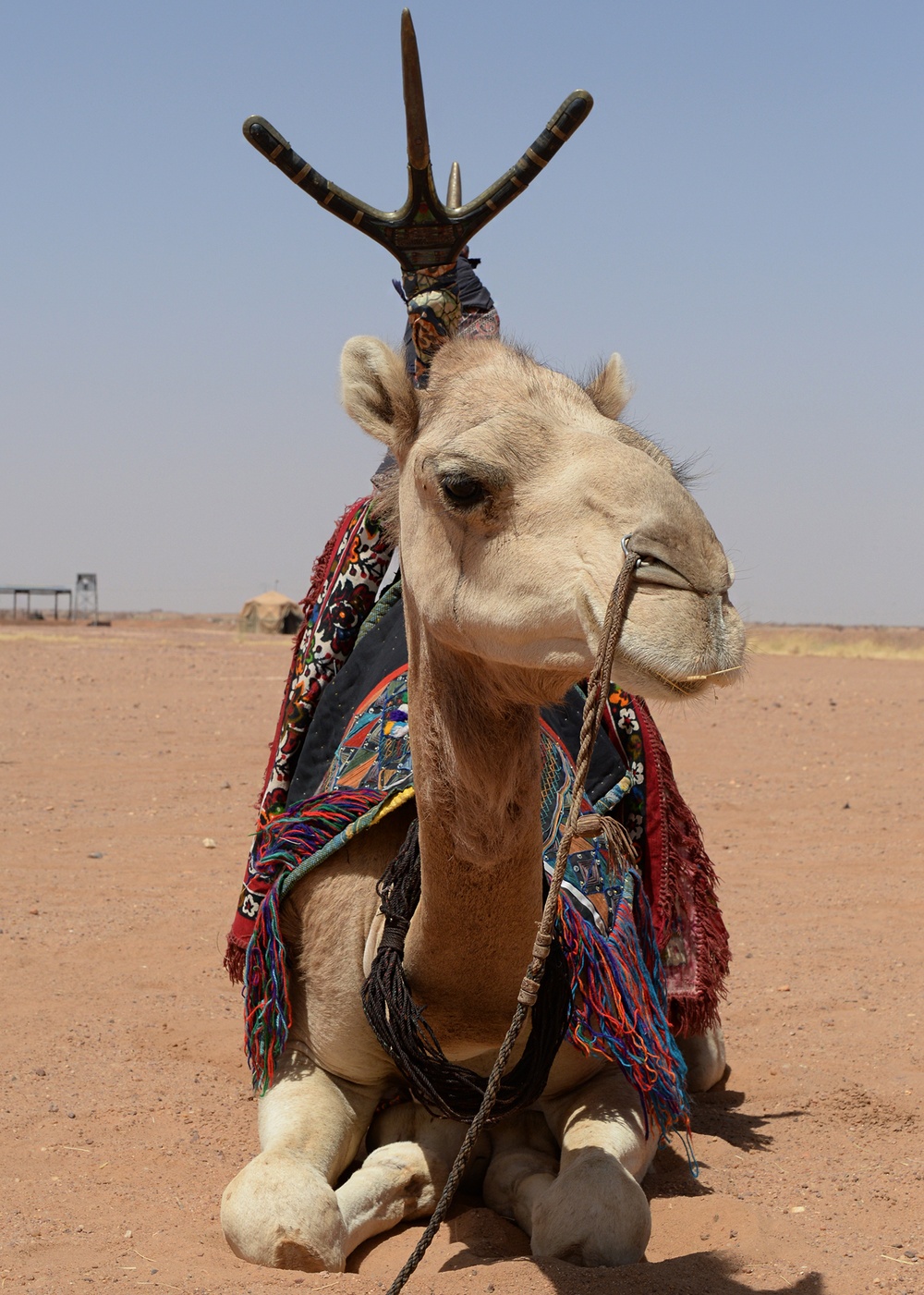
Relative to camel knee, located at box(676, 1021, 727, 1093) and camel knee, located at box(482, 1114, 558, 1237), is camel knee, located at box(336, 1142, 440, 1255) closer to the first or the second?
camel knee, located at box(482, 1114, 558, 1237)

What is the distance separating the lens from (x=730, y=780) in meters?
12.0

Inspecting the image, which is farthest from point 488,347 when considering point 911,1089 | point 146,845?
point 146,845

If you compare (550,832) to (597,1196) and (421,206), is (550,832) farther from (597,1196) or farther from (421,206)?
(421,206)

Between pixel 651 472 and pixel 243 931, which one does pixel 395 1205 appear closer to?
pixel 243 931

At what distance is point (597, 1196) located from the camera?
3.26 metres

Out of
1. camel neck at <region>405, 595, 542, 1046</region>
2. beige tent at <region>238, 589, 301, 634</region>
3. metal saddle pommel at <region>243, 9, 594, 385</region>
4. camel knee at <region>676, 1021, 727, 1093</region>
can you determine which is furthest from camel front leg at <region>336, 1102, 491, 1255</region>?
beige tent at <region>238, 589, 301, 634</region>

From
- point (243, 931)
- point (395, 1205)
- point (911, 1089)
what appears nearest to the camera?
point (395, 1205)

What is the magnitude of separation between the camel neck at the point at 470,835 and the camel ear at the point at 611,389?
2.39 feet

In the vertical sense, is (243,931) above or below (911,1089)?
above

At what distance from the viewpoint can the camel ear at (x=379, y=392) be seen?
3262 mm

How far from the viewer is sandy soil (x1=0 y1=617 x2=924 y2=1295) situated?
3.34 m

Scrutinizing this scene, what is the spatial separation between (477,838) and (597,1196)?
36.5 inches

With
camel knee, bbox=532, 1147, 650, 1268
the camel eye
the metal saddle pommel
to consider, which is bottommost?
camel knee, bbox=532, 1147, 650, 1268

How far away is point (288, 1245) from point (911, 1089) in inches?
98.4
